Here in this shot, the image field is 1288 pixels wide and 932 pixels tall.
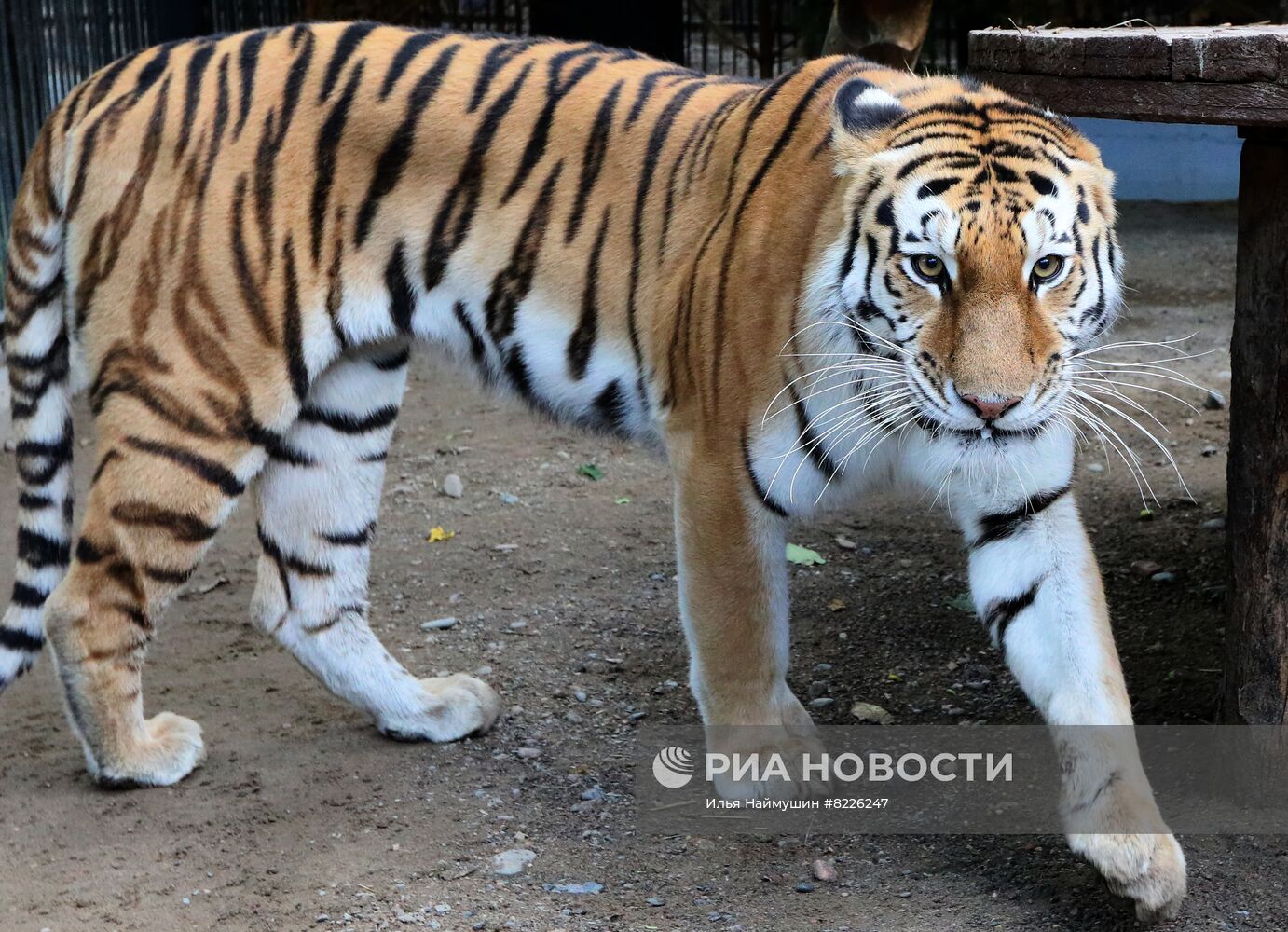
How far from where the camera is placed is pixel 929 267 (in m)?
2.51

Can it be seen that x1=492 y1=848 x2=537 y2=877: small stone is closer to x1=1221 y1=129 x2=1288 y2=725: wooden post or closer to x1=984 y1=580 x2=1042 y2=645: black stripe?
x1=984 y1=580 x2=1042 y2=645: black stripe

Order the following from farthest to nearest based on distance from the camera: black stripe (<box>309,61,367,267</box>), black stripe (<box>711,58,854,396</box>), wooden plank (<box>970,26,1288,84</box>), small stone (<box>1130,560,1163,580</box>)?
small stone (<box>1130,560,1163,580</box>)
black stripe (<box>309,61,367,267</box>)
black stripe (<box>711,58,854,396</box>)
wooden plank (<box>970,26,1288,84</box>)

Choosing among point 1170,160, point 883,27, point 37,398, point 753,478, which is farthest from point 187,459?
point 1170,160

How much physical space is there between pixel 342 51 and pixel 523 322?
722mm

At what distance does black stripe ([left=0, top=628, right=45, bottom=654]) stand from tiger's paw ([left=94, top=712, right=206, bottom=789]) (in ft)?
0.97

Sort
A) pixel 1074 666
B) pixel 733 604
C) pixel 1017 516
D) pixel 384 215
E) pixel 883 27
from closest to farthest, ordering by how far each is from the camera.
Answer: pixel 1074 666 < pixel 1017 516 < pixel 733 604 < pixel 384 215 < pixel 883 27

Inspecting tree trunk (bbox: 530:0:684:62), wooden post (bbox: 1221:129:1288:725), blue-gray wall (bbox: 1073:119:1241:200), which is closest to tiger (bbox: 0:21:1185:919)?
wooden post (bbox: 1221:129:1288:725)

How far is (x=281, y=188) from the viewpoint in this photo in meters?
3.12

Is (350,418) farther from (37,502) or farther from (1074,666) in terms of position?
(1074,666)

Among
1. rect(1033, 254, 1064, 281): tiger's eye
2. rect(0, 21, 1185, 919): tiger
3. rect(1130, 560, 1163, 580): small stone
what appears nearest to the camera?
rect(1033, 254, 1064, 281): tiger's eye

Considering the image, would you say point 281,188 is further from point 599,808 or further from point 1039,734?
point 1039,734

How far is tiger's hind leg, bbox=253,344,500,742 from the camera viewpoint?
A: 3424 millimetres

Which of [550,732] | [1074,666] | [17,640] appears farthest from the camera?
[550,732]

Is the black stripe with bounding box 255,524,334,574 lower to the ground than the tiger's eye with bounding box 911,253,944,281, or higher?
lower
